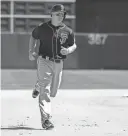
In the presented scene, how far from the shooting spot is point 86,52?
2145 cm

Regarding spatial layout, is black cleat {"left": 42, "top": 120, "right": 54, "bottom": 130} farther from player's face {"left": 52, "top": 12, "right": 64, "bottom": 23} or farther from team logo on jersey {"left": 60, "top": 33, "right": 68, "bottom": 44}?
player's face {"left": 52, "top": 12, "right": 64, "bottom": 23}

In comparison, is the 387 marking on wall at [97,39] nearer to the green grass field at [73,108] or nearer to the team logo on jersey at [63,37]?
the green grass field at [73,108]

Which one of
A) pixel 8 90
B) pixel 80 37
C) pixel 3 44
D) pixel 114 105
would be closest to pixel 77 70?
pixel 80 37

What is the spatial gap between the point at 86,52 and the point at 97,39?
693 mm

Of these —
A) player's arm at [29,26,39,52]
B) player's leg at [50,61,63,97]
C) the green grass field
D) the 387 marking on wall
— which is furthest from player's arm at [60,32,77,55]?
the 387 marking on wall

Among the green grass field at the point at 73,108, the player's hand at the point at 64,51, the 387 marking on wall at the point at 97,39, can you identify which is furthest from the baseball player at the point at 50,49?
the 387 marking on wall at the point at 97,39

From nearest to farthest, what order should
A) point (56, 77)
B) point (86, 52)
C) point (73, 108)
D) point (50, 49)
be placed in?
point (50, 49)
point (56, 77)
point (73, 108)
point (86, 52)

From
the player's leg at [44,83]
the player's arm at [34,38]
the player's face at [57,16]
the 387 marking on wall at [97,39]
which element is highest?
the player's face at [57,16]

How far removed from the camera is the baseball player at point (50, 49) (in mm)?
7695

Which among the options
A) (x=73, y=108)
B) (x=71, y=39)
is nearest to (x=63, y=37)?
(x=71, y=39)

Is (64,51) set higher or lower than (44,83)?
higher

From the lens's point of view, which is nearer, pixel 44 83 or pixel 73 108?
pixel 44 83

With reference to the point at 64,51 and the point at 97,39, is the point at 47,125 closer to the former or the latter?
the point at 64,51

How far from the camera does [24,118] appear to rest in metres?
9.02
